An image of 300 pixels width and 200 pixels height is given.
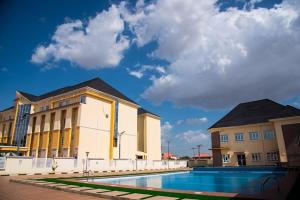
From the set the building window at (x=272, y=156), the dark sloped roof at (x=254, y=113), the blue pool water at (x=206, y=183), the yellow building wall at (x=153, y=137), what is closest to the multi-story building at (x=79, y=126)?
the yellow building wall at (x=153, y=137)

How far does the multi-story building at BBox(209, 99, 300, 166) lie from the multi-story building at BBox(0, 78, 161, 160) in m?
14.0

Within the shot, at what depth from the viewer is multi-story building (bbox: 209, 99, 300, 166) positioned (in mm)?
30047

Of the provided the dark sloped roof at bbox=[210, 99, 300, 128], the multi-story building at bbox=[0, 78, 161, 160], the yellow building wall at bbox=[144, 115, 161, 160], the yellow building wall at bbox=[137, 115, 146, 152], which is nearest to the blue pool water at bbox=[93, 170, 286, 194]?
the dark sloped roof at bbox=[210, 99, 300, 128]

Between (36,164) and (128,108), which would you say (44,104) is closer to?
(128,108)

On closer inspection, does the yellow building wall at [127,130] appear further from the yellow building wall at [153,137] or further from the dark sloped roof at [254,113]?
the dark sloped roof at [254,113]

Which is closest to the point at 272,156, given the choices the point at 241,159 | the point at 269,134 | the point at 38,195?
the point at 269,134

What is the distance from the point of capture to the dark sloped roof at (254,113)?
32.3 metres

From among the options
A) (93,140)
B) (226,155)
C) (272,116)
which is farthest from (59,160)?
(272,116)

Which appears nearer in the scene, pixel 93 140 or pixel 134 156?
pixel 93 140

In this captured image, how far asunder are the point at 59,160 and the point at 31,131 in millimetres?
17999

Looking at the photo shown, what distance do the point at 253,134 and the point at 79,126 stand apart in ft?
84.3

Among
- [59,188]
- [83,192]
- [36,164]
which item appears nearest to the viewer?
[83,192]

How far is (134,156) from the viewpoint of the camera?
126ft

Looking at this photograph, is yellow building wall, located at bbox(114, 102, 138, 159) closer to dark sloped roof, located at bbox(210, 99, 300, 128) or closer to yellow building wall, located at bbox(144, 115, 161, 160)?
yellow building wall, located at bbox(144, 115, 161, 160)
